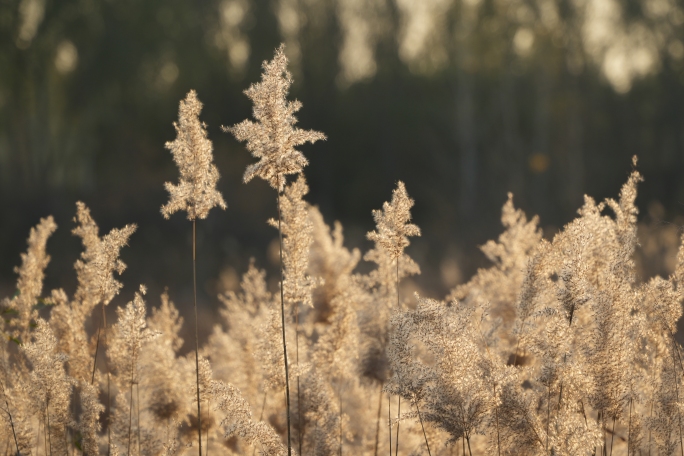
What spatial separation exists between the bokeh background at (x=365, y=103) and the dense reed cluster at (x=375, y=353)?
14.2 m

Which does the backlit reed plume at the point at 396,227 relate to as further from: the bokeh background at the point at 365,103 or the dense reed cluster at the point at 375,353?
the bokeh background at the point at 365,103

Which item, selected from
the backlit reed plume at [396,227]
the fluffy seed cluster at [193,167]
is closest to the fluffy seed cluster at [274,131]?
the fluffy seed cluster at [193,167]

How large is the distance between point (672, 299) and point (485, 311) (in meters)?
0.72

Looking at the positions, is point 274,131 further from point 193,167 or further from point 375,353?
point 375,353

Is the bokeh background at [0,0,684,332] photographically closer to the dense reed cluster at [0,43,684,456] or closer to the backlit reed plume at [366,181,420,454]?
the dense reed cluster at [0,43,684,456]

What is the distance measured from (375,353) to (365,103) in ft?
64.8

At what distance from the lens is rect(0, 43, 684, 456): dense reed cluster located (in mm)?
2443

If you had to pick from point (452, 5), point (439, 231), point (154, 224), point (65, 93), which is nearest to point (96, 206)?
point (154, 224)

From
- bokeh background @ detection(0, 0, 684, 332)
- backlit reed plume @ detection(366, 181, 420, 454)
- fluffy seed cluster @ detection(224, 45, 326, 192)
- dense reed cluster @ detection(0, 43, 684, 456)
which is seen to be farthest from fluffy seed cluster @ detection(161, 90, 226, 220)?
bokeh background @ detection(0, 0, 684, 332)

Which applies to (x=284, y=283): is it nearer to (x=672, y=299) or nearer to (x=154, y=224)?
(x=672, y=299)

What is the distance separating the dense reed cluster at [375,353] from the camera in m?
2.44

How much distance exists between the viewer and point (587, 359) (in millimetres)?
2582

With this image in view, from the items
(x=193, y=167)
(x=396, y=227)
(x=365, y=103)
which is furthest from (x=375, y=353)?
(x=365, y=103)

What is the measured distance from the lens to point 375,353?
3.69 metres
